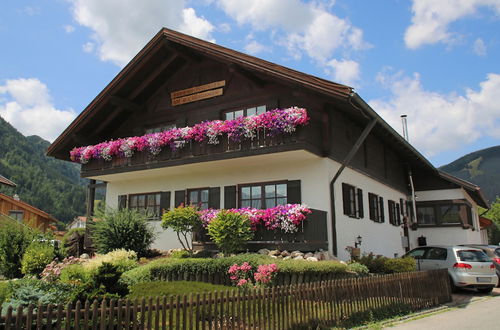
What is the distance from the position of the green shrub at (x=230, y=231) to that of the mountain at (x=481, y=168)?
125683mm

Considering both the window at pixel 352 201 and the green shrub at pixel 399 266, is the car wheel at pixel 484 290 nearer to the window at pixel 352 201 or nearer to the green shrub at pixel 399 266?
the green shrub at pixel 399 266

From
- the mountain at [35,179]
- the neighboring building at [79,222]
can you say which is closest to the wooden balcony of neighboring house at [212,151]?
the neighboring building at [79,222]

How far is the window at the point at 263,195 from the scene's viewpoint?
50.4ft

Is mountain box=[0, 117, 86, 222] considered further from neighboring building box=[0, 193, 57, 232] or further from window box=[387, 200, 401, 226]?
window box=[387, 200, 401, 226]

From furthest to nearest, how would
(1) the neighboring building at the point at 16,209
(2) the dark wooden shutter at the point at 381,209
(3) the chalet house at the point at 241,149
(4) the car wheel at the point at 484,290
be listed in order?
1. (1) the neighboring building at the point at 16,209
2. (2) the dark wooden shutter at the point at 381,209
3. (3) the chalet house at the point at 241,149
4. (4) the car wheel at the point at 484,290

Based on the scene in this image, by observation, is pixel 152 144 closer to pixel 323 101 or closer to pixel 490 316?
pixel 323 101

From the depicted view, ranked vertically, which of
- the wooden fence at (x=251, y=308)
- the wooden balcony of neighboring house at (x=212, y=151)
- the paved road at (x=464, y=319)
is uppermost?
the wooden balcony of neighboring house at (x=212, y=151)

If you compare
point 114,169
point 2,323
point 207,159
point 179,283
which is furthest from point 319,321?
point 114,169

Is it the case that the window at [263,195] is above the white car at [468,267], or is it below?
above

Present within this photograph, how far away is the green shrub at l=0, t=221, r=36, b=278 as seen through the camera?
15.2 meters

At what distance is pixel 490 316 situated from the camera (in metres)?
9.66

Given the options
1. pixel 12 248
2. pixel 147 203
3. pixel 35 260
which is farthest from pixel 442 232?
pixel 12 248

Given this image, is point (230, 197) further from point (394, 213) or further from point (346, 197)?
point (394, 213)

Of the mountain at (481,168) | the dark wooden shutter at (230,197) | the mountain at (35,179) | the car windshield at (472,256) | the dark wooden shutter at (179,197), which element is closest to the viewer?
the car windshield at (472,256)
